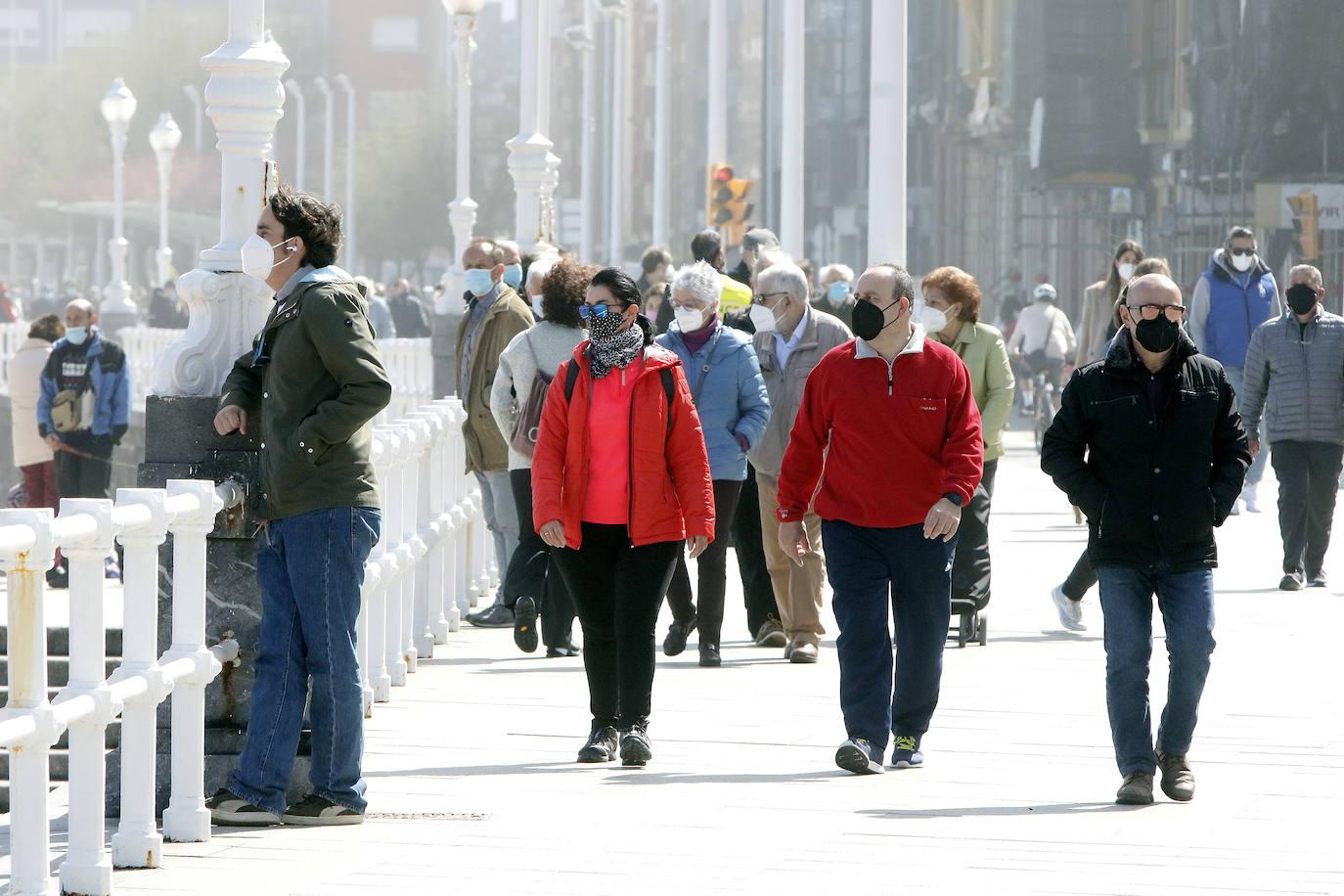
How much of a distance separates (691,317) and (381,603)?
1955mm

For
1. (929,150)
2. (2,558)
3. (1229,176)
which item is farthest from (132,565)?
(929,150)

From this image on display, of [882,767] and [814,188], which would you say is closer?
[882,767]

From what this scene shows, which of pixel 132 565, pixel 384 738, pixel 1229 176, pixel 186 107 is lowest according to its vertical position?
pixel 384 738

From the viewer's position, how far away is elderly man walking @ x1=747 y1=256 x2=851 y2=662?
36.2ft

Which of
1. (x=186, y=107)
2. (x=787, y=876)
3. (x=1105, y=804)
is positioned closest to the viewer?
(x=787, y=876)

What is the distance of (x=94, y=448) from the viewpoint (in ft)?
61.8

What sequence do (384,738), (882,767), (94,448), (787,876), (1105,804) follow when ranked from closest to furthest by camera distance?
(787,876) → (1105,804) → (882,767) → (384,738) → (94,448)

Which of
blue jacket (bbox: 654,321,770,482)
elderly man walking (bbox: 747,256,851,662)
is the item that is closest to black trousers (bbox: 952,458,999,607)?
elderly man walking (bbox: 747,256,851,662)

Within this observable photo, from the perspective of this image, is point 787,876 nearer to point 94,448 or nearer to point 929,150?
point 94,448

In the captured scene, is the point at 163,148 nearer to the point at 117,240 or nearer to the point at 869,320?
the point at 117,240

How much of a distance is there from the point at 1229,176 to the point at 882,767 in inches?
1075

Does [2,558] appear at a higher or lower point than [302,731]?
higher

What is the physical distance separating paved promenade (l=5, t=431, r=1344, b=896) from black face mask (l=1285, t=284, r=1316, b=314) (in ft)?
9.63

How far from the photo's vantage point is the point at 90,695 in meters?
5.94
